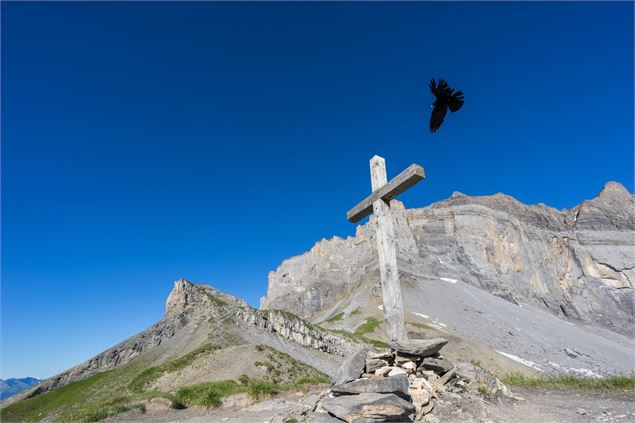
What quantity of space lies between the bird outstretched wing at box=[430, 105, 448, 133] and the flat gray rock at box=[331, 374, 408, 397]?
235 inches

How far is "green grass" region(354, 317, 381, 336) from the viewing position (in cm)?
5394

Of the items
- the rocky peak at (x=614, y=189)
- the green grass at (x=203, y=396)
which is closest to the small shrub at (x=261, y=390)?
the green grass at (x=203, y=396)

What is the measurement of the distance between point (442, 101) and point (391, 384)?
21.6 feet

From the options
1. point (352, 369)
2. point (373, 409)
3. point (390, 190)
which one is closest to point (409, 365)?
point (352, 369)

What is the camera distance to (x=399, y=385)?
6.43 meters

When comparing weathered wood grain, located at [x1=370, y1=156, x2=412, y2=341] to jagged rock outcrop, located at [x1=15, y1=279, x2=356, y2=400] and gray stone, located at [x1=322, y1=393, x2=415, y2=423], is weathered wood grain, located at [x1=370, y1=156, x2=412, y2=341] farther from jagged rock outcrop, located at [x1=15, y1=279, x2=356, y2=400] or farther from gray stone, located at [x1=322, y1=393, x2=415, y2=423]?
jagged rock outcrop, located at [x1=15, y1=279, x2=356, y2=400]

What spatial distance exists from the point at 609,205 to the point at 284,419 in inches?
7311

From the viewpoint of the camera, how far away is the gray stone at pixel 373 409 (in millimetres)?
5879

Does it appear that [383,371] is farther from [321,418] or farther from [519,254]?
[519,254]

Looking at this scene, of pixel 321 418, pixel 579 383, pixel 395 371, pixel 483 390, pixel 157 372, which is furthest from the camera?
pixel 157 372

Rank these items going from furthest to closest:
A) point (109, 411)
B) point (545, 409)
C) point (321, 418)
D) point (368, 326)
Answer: point (368, 326) < point (109, 411) < point (545, 409) < point (321, 418)

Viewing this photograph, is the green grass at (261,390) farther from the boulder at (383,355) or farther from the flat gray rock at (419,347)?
the flat gray rock at (419,347)

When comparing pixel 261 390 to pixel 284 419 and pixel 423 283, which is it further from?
pixel 423 283

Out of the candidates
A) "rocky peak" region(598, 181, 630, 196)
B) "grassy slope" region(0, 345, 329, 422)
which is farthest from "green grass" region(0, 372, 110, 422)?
"rocky peak" region(598, 181, 630, 196)
